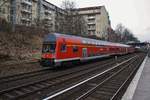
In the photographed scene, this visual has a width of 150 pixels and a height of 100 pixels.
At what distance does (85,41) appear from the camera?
885 inches

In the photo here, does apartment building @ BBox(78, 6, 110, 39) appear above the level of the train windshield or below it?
above

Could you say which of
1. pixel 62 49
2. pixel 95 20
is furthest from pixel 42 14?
pixel 62 49

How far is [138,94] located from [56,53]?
869 cm

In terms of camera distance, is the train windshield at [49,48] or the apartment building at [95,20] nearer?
the train windshield at [49,48]

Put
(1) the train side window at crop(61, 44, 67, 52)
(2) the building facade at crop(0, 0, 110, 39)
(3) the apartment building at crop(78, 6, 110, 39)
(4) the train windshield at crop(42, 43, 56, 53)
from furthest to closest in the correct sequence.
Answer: (3) the apartment building at crop(78, 6, 110, 39) → (2) the building facade at crop(0, 0, 110, 39) → (1) the train side window at crop(61, 44, 67, 52) → (4) the train windshield at crop(42, 43, 56, 53)

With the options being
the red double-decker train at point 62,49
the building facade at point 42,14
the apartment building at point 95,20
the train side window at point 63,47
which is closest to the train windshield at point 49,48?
the red double-decker train at point 62,49

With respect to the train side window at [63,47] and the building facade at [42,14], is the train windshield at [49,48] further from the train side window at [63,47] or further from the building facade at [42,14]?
the building facade at [42,14]

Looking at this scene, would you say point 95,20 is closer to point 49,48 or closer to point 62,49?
point 62,49

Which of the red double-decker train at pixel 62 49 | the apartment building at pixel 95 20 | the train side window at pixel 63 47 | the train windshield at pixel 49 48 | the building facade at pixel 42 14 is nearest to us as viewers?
the red double-decker train at pixel 62 49

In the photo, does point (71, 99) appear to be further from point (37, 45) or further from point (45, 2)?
point (45, 2)

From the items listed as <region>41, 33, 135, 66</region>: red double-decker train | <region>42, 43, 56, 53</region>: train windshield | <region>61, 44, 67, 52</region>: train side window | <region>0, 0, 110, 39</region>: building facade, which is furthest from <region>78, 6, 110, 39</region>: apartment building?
<region>42, 43, 56, 53</region>: train windshield

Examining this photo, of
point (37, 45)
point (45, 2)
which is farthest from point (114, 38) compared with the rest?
point (37, 45)

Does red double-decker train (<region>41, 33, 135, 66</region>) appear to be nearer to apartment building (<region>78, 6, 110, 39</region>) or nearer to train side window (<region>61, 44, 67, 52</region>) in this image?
train side window (<region>61, 44, 67, 52</region>)

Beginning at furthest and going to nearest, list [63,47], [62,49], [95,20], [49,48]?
[95,20] < [63,47] < [62,49] < [49,48]
